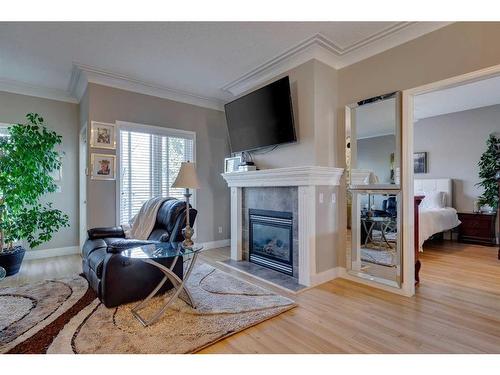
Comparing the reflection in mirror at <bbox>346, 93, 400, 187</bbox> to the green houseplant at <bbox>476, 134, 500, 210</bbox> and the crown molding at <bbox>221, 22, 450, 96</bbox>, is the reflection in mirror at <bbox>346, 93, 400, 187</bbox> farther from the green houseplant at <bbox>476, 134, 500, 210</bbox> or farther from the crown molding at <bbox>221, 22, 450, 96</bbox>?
the green houseplant at <bbox>476, 134, 500, 210</bbox>

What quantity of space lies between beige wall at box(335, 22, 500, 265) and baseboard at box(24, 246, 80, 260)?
14.0ft

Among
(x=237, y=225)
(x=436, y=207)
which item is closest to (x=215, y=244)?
(x=237, y=225)

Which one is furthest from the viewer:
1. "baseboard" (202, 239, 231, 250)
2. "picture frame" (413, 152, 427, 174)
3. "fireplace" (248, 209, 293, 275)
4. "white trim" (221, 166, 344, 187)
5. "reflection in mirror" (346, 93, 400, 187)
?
"picture frame" (413, 152, 427, 174)

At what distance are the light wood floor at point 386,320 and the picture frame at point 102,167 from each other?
1353 millimetres

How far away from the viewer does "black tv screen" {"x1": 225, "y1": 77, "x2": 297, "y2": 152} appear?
10.7 feet

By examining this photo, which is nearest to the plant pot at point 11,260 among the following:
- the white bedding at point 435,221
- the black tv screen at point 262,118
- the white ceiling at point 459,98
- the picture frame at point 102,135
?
the picture frame at point 102,135

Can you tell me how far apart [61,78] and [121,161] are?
1448 millimetres

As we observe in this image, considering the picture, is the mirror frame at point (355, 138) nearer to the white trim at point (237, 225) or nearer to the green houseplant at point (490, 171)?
the white trim at point (237, 225)

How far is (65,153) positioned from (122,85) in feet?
5.23

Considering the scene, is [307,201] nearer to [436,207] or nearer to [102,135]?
[102,135]

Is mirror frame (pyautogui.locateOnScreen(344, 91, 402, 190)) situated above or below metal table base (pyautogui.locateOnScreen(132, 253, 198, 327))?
above

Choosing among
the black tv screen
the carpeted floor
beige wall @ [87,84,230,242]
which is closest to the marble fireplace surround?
the black tv screen

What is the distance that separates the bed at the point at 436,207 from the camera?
4.52 meters

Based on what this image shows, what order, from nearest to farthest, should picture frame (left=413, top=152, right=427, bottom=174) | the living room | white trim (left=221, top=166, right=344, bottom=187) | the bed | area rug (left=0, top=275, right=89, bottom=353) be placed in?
area rug (left=0, top=275, right=89, bottom=353) → the living room → white trim (left=221, top=166, right=344, bottom=187) → the bed → picture frame (left=413, top=152, right=427, bottom=174)
